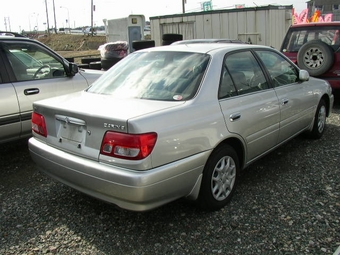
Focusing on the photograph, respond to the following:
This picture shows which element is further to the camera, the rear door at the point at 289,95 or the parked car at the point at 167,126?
the rear door at the point at 289,95

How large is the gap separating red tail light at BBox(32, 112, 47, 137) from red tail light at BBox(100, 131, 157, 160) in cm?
92

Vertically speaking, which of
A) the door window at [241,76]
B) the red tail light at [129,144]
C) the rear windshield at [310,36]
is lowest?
the red tail light at [129,144]

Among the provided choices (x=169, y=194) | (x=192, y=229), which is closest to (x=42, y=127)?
(x=169, y=194)

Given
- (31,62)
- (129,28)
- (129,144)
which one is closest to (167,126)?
(129,144)

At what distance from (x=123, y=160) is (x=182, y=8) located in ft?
88.2

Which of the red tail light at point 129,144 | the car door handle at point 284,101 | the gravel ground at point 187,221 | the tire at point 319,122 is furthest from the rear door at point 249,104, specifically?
the tire at point 319,122

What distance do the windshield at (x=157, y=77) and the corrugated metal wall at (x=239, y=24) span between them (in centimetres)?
946

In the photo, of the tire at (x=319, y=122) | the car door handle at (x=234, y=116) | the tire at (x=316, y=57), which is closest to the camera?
the car door handle at (x=234, y=116)

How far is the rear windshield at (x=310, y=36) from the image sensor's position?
7.07m

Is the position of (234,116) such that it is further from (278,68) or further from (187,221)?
(278,68)

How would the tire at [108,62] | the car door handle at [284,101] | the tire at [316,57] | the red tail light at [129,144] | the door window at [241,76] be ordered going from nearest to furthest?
the red tail light at [129,144] → the door window at [241,76] → the car door handle at [284,101] → the tire at [316,57] → the tire at [108,62]

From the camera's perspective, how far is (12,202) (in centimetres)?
351

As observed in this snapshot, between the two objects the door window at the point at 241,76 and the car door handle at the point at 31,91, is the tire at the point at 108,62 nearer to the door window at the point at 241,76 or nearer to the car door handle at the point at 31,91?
the car door handle at the point at 31,91

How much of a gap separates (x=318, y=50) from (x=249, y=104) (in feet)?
12.8
